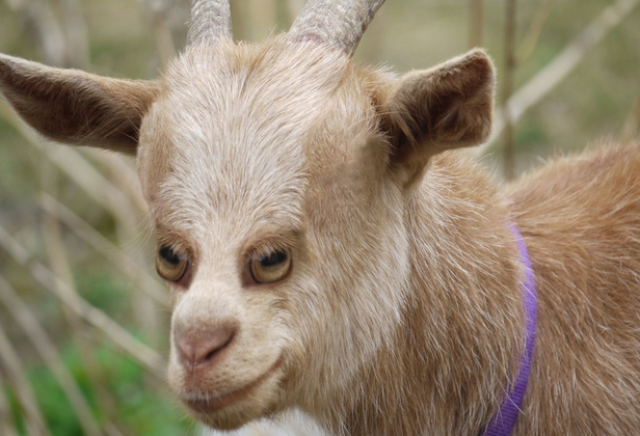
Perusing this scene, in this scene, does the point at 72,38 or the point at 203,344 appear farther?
the point at 72,38

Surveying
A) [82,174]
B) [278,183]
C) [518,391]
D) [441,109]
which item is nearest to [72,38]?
[82,174]

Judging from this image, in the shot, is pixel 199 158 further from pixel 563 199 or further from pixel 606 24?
pixel 606 24

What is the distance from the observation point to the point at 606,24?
5578 millimetres

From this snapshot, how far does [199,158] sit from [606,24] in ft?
13.1

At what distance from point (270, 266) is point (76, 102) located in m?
0.87

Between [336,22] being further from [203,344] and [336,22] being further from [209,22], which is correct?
[203,344]

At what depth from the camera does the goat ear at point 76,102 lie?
260 cm

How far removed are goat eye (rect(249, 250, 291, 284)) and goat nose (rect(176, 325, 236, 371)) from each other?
0.17 meters

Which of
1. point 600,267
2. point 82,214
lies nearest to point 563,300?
point 600,267

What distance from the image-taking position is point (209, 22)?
9.08 ft

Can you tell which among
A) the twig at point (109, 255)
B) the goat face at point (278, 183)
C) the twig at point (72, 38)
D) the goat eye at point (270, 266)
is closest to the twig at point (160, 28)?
the twig at point (72, 38)

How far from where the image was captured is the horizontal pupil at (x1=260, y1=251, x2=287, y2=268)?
2307mm

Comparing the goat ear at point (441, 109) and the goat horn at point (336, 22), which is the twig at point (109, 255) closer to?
the goat horn at point (336, 22)

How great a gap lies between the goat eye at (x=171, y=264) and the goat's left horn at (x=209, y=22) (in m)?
0.71
